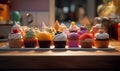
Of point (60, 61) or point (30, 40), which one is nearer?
point (60, 61)

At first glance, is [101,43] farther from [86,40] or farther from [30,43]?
[30,43]

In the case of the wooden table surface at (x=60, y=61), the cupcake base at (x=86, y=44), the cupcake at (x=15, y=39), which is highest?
the cupcake at (x=15, y=39)

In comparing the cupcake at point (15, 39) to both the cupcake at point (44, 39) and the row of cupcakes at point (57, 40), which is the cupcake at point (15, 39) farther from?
the cupcake at point (44, 39)

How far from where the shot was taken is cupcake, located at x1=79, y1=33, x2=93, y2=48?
121cm

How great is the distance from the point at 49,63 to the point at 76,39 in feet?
0.87

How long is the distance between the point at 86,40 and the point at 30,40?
0.29 m

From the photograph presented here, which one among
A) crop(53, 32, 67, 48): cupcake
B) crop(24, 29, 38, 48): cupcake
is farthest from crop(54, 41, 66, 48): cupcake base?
crop(24, 29, 38, 48): cupcake

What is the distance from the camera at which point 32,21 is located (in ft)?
7.75

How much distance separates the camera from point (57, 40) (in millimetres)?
1215

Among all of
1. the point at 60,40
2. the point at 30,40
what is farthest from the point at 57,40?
the point at 30,40

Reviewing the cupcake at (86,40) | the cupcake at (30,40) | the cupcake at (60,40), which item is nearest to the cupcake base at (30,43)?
the cupcake at (30,40)

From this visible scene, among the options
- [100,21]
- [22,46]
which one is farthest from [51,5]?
[22,46]

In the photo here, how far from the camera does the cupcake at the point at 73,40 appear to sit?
49.1 inches

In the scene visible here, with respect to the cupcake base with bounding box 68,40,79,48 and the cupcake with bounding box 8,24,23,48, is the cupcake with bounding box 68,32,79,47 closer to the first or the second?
the cupcake base with bounding box 68,40,79,48
